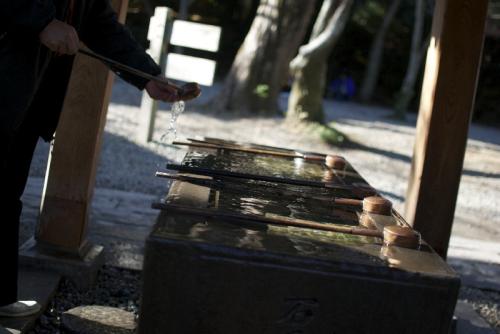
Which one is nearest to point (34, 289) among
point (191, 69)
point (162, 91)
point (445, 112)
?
point (162, 91)

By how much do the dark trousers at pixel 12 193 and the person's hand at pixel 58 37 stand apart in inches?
18.0

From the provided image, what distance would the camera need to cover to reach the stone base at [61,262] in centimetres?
358

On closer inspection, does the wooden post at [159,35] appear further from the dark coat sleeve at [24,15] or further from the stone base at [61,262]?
the dark coat sleeve at [24,15]

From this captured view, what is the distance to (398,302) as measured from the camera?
1868 millimetres

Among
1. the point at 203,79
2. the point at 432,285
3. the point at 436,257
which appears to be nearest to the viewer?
the point at 432,285

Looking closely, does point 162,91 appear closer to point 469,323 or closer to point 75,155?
point 75,155

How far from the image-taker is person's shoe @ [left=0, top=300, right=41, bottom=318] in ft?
9.37

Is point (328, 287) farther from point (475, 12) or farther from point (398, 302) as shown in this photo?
point (475, 12)

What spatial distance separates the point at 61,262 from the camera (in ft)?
11.9

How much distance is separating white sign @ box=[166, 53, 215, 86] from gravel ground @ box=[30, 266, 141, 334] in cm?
499

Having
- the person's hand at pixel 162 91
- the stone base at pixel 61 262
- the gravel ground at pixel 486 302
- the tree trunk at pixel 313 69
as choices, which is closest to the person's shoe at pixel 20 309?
the stone base at pixel 61 262

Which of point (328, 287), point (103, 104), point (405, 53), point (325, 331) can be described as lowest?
point (325, 331)

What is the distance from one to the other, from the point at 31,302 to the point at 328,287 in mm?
1560

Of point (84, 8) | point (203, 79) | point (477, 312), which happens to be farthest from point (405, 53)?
point (84, 8)
